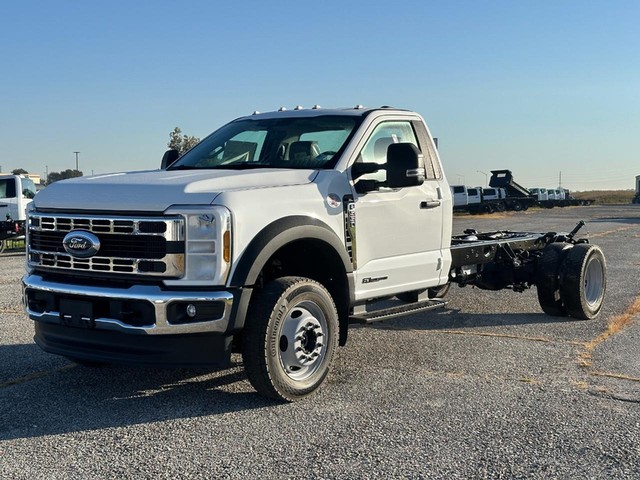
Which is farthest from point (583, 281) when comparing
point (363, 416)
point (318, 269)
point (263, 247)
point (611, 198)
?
point (611, 198)

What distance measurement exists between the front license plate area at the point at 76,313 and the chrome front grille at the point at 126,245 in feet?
0.76

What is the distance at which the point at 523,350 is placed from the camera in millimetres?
6770

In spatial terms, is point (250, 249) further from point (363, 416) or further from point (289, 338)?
point (363, 416)

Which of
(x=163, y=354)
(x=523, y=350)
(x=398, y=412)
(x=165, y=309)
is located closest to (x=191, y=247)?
(x=165, y=309)

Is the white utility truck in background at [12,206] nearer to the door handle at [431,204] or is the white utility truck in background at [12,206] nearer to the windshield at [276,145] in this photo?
the windshield at [276,145]

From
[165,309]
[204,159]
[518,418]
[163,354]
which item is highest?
[204,159]

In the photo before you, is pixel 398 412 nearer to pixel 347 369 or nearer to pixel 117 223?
pixel 347 369

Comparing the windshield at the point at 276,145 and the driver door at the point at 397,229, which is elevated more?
the windshield at the point at 276,145

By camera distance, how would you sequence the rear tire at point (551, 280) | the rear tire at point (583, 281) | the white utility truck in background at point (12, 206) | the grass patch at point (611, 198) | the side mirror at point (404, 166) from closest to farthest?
1. the side mirror at point (404, 166)
2. the rear tire at point (583, 281)
3. the rear tire at point (551, 280)
4. the white utility truck in background at point (12, 206)
5. the grass patch at point (611, 198)

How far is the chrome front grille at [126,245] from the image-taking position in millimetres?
4680

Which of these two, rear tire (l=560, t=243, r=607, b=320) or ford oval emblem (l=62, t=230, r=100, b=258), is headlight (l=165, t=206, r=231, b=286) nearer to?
ford oval emblem (l=62, t=230, r=100, b=258)

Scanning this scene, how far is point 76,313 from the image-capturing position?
193 inches

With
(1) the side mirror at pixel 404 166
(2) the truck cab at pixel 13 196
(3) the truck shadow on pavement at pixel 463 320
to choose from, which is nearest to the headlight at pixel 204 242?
(1) the side mirror at pixel 404 166

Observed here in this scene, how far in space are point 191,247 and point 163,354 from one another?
0.72 meters
